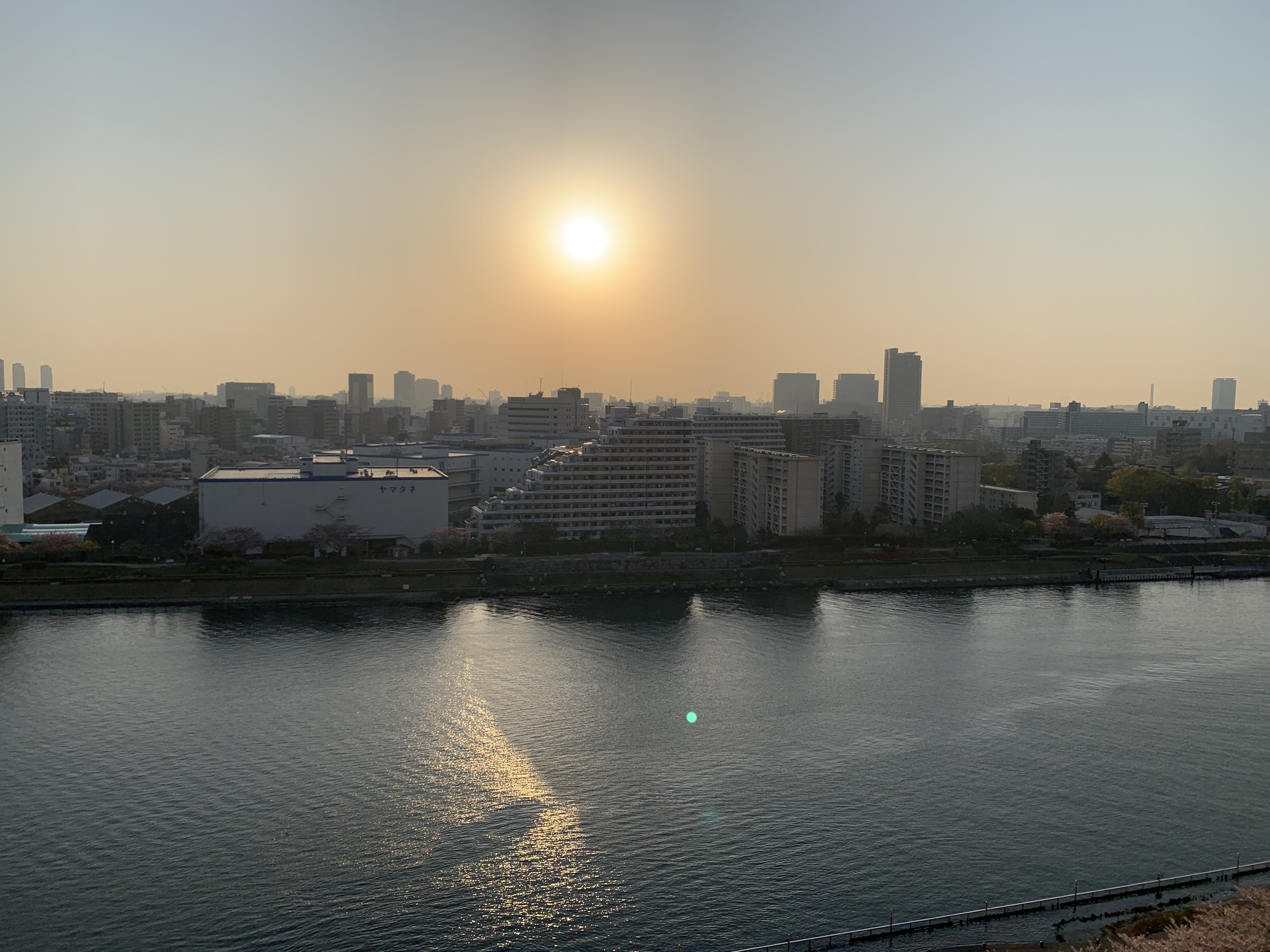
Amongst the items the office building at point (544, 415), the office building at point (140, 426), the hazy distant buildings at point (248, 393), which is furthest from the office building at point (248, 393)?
the office building at point (544, 415)

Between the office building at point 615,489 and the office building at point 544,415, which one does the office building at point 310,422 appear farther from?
the office building at point 615,489

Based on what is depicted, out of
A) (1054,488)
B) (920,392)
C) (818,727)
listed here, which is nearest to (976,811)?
(818,727)

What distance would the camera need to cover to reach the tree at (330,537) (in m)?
16.6

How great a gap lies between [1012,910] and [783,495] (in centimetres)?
1349

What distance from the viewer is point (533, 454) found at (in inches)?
1000

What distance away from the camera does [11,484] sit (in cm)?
1912

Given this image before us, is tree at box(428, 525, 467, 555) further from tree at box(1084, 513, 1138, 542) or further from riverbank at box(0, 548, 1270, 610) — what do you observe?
tree at box(1084, 513, 1138, 542)

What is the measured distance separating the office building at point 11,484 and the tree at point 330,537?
6.87 metres

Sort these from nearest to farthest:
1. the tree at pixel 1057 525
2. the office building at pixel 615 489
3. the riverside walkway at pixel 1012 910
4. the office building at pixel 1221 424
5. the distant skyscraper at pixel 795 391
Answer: the riverside walkway at pixel 1012 910
the office building at pixel 615 489
the tree at pixel 1057 525
the office building at pixel 1221 424
the distant skyscraper at pixel 795 391

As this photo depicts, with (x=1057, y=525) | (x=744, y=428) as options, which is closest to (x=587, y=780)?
(x=1057, y=525)

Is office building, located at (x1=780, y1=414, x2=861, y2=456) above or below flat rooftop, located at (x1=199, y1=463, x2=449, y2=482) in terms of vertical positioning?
above

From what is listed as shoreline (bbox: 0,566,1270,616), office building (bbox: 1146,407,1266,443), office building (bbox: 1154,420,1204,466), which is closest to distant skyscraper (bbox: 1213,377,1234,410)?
office building (bbox: 1146,407,1266,443)

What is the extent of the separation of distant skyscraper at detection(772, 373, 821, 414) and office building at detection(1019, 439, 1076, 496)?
58.7 metres

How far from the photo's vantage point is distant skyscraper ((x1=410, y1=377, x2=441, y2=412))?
101 metres
